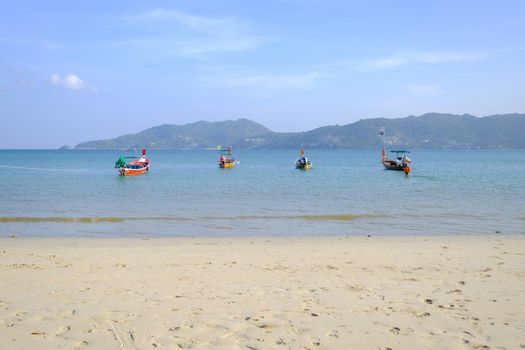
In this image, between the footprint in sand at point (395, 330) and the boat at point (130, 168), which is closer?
the footprint in sand at point (395, 330)

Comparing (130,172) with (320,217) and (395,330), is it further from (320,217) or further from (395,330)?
(395,330)

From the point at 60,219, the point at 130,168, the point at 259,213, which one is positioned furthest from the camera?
the point at 130,168

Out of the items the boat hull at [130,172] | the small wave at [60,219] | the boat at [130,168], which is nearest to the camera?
the small wave at [60,219]

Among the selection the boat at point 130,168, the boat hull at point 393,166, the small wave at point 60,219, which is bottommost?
the boat hull at point 393,166

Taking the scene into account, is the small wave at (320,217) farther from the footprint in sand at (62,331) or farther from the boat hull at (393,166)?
the boat hull at (393,166)

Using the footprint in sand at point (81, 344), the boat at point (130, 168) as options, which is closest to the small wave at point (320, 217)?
the footprint in sand at point (81, 344)

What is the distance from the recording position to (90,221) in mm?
20188

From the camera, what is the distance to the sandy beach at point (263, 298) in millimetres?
6023

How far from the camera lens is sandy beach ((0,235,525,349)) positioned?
6.02 metres

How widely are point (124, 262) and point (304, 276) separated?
13.2ft

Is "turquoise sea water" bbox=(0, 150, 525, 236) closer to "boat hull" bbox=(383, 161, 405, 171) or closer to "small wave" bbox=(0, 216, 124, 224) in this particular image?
"small wave" bbox=(0, 216, 124, 224)

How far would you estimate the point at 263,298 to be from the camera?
776cm

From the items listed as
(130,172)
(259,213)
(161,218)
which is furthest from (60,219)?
(130,172)

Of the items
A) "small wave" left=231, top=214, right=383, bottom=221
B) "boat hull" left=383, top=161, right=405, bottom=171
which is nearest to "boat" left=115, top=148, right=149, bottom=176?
"boat hull" left=383, top=161, right=405, bottom=171
